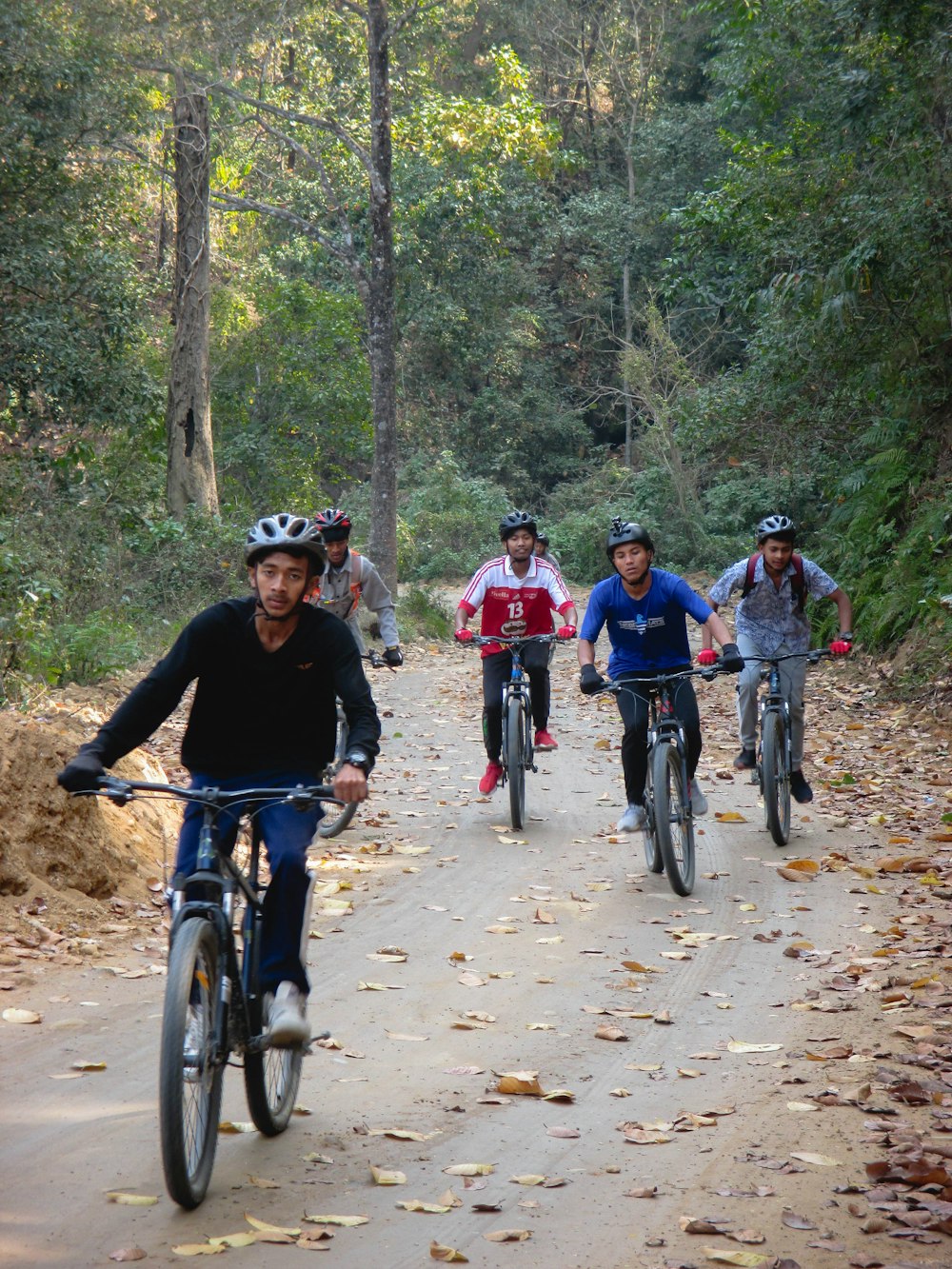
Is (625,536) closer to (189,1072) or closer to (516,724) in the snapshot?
(516,724)

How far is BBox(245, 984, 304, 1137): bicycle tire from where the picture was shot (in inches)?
182

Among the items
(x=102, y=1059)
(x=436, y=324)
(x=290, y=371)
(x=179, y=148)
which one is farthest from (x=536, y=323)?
(x=102, y=1059)

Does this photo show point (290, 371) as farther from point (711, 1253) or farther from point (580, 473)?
point (711, 1253)

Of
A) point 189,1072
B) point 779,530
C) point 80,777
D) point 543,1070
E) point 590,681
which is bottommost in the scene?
point 543,1070

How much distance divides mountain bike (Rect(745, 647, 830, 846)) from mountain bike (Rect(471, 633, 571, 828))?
5.73ft

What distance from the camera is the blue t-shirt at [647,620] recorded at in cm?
922

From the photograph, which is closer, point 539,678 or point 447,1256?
point 447,1256

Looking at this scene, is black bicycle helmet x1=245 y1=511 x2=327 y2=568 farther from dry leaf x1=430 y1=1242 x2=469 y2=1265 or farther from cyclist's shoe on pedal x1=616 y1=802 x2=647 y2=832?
cyclist's shoe on pedal x1=616 y1=802 x2=647 y2=832

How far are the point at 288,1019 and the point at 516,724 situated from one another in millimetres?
6238

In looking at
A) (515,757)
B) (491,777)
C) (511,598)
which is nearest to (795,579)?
(511,598)

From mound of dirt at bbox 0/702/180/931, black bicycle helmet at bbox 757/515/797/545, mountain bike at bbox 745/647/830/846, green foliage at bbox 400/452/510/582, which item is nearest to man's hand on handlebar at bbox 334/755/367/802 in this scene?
mound of dirt at bbox 0/702/180/931

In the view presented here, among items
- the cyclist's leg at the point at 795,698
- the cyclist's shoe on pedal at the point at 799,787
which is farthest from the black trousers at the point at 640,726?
the cyclist's shoe on pedal at the point at 799,787

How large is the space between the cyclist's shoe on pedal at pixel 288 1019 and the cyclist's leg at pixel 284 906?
49mm

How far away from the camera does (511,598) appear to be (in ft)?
37.0
